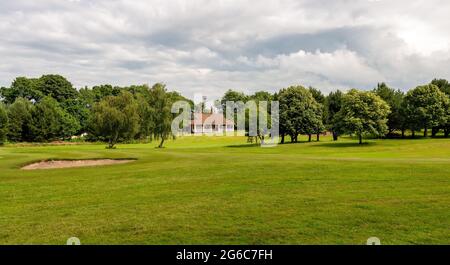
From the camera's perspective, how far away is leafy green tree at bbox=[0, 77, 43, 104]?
5310 inches

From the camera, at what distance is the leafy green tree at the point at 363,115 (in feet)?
232

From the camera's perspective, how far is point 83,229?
11.3 m

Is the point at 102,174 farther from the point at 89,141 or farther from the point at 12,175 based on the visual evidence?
the point at 89,141

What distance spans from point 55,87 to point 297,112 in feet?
321

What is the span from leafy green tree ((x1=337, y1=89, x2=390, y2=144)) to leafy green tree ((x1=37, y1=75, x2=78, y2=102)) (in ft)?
345

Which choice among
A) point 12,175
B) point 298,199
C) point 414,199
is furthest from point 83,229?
point 12,175

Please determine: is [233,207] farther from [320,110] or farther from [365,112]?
[320,110]

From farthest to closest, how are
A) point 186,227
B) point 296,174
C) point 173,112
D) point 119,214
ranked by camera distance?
point 173,112
point 296,174
point 119,214
point 186,227

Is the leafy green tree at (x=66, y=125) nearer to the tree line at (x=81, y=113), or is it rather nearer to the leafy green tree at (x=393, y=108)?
the tree line at (x=81, y=113)

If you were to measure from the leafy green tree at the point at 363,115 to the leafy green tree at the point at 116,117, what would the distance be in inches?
1824

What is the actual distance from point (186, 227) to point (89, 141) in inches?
4530

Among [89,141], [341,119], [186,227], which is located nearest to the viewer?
[186,227]

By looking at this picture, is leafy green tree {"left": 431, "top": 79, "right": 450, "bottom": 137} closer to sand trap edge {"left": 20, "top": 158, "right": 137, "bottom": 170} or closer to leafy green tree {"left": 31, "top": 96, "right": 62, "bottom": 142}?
sand trap edge {"left": 20, "top": 158, "right": 137, "bottom": 170}

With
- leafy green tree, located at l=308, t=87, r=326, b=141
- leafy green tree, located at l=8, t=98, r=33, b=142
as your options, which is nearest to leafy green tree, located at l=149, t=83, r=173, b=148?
leafy green tree, located at l=308, t=87, r=326, b=141
